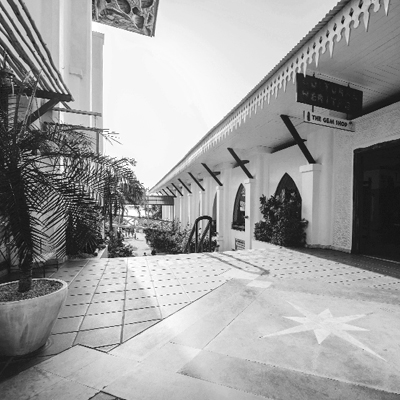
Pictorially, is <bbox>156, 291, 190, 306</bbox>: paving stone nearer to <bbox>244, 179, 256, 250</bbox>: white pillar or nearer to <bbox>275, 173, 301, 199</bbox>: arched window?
<bbox>275, 173, 301, 199</bbox>: arched window

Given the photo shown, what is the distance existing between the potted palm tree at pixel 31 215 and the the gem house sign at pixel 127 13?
16.7 meters

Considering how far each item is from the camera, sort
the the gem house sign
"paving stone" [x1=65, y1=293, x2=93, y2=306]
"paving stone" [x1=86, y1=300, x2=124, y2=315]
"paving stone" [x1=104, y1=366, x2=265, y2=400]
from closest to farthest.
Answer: "paving stone" [x1=104, y1=366, x2=265, y2=400]
"paving stone" [x1=86, y1=300, x2=124, y2=315]
"paving stone" [x1=65, y1=293, x2=93, y2=306]
the the gem house sign

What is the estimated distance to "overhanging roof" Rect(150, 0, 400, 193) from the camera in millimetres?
3062

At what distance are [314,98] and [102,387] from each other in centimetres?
476

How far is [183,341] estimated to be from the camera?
2.39 m

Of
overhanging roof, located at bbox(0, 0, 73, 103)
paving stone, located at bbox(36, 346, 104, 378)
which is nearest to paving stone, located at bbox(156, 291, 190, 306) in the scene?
paving stone, located at bbox(36, 346, 104, 378)

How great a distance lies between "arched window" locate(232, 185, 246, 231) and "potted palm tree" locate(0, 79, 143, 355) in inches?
418

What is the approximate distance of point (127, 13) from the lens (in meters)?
16.0

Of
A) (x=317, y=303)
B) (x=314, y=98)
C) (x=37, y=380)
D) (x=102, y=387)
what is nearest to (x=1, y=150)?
(x=37, y=380)

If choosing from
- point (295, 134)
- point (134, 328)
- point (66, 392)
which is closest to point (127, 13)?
point (295, 134)

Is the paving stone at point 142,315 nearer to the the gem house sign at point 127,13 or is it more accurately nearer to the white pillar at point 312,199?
the white pillar at point 312,199

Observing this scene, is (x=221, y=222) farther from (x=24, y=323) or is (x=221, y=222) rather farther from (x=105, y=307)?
(x=24, y=323)

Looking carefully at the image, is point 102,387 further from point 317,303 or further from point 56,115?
point 56,115

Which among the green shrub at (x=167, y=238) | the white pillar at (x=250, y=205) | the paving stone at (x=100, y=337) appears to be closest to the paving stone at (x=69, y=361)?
the paving stone at (x=100, y=337)
